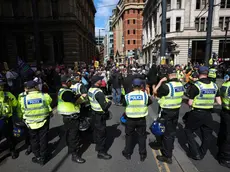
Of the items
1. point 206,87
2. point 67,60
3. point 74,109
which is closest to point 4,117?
point 74,109

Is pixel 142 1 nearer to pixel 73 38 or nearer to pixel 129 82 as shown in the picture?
pixel 73 38

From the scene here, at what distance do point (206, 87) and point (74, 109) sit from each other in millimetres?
2879

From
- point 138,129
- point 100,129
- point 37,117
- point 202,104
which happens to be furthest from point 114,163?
point 202,104

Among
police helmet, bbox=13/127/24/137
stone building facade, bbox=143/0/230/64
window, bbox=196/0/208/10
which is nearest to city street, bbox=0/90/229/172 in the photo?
police helmet, bbox=13/127/24/137

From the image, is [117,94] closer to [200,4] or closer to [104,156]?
[104,156]

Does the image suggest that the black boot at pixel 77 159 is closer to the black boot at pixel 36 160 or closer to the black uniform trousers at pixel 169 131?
the black boot at pixel 36 160

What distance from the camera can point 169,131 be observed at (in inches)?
146

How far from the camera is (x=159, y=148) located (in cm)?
438

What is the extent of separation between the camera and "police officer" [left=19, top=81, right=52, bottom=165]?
11.6ft

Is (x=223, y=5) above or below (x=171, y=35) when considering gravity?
above

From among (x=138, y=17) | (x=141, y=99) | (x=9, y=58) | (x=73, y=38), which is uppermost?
(x=138, y=17)

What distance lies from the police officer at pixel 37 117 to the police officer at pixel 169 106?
2559 millimetres

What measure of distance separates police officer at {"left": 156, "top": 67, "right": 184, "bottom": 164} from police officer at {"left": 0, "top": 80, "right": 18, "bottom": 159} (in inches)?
136

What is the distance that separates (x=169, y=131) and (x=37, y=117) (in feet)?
9.39
